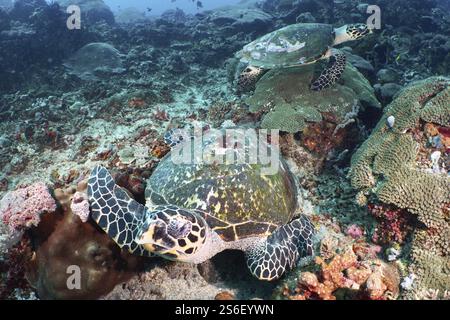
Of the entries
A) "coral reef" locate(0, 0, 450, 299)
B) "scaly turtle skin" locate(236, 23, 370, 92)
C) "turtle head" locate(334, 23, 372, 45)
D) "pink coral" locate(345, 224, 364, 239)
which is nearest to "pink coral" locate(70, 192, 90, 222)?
"coral reef" locate(0, 0, 450, 299)

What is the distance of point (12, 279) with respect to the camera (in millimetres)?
3188

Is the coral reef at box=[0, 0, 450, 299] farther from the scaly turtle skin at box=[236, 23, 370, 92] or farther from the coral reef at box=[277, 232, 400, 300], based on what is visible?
the scaly turtle skin at box=[236, 23, 370, 92]

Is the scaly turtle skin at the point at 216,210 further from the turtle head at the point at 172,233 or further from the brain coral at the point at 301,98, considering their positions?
the brain coral at the point at 301,98

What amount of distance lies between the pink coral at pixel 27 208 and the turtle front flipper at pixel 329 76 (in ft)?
14.9

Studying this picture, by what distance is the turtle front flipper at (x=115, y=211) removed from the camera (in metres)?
3.20

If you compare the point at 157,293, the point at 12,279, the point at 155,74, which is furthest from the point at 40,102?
the point at 157,293

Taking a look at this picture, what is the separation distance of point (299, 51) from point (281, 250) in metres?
4.16

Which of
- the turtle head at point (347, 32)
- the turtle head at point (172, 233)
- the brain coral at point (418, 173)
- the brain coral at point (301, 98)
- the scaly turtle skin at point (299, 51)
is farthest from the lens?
the turtle head at point (347, 32)

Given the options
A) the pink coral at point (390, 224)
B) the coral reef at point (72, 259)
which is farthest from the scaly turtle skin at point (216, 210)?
the pink coral at point (390, 224)

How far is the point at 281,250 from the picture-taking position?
3.32 metres

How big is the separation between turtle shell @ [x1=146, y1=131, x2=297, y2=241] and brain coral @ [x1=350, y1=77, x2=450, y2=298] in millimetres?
1066

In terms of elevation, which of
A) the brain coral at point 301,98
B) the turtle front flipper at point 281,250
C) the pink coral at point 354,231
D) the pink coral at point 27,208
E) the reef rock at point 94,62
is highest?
the pink coral at point 27,208

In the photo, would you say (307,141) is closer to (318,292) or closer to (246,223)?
(246,223)

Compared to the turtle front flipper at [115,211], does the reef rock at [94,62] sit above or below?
below
